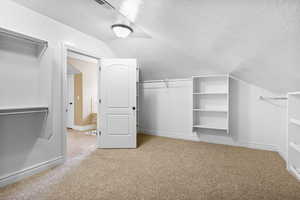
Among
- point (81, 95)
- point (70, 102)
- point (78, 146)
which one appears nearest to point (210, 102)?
point (78, 146)

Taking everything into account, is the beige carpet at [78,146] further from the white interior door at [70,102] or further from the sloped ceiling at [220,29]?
the sloped ceiling at [220,29]

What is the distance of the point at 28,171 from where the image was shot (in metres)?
1.98

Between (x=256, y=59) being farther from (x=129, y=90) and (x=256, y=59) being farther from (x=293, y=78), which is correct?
(x=129, y=90)

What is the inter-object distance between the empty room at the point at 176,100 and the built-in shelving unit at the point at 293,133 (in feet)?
0.04

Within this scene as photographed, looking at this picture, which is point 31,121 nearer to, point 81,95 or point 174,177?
point 174,177

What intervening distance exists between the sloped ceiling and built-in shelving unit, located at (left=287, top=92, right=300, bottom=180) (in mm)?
199

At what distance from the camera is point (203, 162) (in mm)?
2398

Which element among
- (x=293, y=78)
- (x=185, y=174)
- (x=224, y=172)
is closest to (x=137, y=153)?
(x=185, y=174)

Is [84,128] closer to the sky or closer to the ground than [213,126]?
closer to the ground

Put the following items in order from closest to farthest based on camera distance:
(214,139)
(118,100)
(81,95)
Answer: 1. (118,100)
2. (214,139)
3. (81,95)

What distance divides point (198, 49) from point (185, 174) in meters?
1.87

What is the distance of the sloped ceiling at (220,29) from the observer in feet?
4.23

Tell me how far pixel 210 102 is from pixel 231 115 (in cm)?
51

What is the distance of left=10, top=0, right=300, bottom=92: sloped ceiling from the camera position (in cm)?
129
